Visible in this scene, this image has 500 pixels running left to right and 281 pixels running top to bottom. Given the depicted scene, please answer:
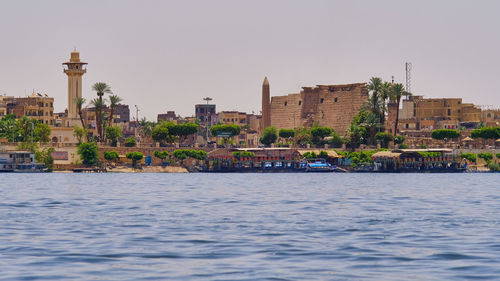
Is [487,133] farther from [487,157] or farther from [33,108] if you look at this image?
[33,108]

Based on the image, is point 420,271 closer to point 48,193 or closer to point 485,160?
point 48,193

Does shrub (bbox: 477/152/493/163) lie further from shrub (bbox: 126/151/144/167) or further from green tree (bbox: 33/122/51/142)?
green tree (bbox: 33/122/51/142)

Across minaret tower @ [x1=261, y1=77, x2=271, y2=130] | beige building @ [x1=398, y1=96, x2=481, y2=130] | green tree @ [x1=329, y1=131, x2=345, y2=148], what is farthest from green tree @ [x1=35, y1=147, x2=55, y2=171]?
beige building @ [x1=398, y1=96, x2=481, y2=130]

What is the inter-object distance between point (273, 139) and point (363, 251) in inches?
5681

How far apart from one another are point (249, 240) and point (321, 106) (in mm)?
151665

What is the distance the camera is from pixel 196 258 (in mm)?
29031

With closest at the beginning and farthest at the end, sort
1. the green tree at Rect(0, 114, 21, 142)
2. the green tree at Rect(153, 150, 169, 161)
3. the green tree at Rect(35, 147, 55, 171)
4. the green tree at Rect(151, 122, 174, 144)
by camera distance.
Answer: the green tree at Rect(35, 147, 55, 171), the green tree at Rect(153, 150, 169, 161), the green tree at Rect(0, 114, 21, 142), the green tree at Rect(151, 122, 174, 144)

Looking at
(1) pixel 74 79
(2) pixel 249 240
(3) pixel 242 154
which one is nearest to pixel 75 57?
(1) pixel 74 79

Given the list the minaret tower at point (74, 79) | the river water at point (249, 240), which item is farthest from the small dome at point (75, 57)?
the river water at point (249, 240)

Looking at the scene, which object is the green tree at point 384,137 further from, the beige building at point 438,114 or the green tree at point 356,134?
the beige building at point 438,114

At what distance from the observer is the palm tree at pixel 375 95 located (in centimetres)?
15788

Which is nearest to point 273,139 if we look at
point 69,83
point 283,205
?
point 69,83

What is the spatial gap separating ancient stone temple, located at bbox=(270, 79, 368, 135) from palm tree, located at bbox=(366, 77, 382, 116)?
12753 mm

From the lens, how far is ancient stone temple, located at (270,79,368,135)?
17425cm
